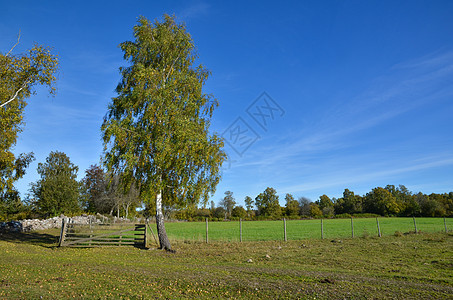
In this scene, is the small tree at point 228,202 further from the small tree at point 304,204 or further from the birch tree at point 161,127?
the birch tree at point 161,127

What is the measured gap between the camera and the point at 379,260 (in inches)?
483

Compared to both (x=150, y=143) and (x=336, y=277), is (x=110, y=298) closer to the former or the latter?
(x=336, y=277)

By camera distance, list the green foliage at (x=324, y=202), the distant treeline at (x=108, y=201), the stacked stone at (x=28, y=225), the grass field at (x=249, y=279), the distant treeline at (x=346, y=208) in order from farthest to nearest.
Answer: the green foliage at (x=324, y=202) → the distant treeline at (x=346, y=208) → the distant treeline at (x=108, y=201) → the stacked stone at (x=28, y=225) → the grass field at (x=249, y=279)

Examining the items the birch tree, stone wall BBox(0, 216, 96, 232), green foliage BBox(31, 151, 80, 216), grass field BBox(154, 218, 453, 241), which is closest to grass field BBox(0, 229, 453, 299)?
→ the birch tree

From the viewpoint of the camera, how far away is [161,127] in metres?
15.8

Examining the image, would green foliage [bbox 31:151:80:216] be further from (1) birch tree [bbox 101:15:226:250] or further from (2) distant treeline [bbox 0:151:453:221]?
(1) birch tree [bbox 101:15:226:250]

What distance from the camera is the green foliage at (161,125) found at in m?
15.5

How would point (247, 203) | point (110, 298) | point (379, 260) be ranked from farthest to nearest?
1. point (247, 203)
2. point (379, 260)
3. point (110, 298)

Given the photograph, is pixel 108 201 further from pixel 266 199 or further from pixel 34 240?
pixel 266 199

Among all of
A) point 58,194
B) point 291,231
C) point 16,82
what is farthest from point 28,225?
point 291,231

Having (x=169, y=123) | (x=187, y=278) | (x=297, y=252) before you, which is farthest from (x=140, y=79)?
(x=297, y=252)

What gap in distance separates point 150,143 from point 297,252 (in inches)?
415

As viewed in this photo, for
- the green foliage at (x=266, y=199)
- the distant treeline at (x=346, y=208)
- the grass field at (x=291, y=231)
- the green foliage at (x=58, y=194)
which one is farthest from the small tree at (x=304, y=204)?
the green foliage at (x=58, y=194)

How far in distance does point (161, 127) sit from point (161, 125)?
189mm
